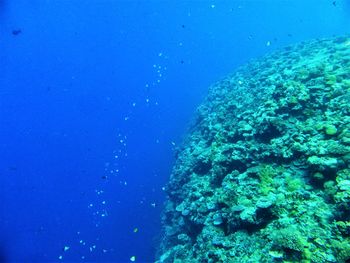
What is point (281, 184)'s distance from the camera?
6.80m

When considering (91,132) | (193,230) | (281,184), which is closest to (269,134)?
(281,184)

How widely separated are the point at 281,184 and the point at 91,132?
3997cm

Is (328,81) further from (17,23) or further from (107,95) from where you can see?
A: (17,23)

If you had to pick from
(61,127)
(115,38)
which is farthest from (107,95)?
(115,38)

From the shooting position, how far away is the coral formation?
17.3 ft

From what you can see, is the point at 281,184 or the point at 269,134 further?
the point at 269,134

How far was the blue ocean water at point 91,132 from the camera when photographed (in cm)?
2262

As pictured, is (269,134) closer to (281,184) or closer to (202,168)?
(281,184)

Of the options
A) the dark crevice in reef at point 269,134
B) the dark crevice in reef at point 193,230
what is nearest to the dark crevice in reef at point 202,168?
the dark crevice in reef at point 193,230

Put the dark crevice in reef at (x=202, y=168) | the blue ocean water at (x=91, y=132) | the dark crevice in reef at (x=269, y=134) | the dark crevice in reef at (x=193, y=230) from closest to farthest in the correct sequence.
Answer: the dark crevice in reef at (x=269, y=134)
the dark crevice in reef at (x=193, y=230)
the dark crevice in reef at (x=202, y=168)
the blue ocean water at (x=91, y=132)

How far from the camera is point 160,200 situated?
1988 centimetres

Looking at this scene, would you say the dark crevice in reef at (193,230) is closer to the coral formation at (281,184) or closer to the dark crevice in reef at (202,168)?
the coral formation at (281,184)

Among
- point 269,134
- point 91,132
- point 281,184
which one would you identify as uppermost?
point 91,132

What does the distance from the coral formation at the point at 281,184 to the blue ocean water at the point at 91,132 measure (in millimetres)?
2755
